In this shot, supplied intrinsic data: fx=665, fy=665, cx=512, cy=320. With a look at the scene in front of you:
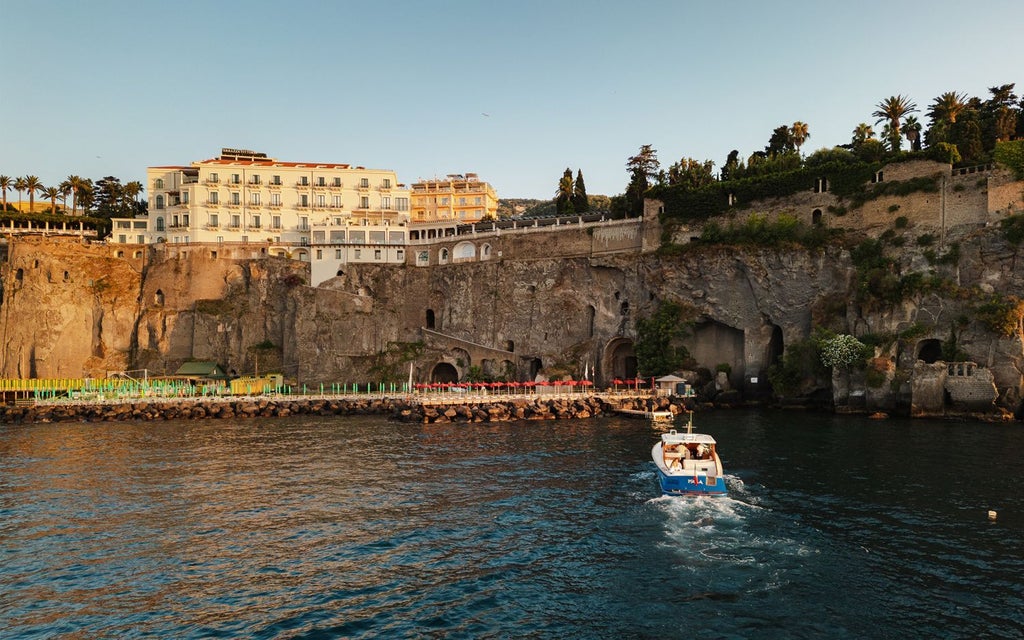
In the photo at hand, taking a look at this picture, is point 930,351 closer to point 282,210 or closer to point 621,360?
point 621,360

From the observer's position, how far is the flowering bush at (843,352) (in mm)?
55906

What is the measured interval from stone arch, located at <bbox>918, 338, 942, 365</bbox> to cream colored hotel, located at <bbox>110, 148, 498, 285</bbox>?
57.9m

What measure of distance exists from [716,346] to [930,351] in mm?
19499

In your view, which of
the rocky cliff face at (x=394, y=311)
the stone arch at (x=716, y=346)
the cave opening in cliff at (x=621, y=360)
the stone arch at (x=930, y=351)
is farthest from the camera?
the cave opening in cliff at (x=621, y=360)

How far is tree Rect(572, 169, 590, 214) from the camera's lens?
96.1 meters

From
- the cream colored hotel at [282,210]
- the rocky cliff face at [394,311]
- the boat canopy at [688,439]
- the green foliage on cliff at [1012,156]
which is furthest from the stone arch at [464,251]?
the boat canopy at [688,439]

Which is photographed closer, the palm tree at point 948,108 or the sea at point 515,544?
the sea at point 515,544

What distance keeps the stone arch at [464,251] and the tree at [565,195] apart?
16.7 meters

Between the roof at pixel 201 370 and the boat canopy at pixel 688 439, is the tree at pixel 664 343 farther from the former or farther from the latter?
the roof at pixel 201 370

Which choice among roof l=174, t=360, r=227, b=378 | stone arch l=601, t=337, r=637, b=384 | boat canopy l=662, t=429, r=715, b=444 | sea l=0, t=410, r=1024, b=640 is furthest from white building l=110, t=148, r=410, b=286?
boat canopy l=662, t=429, r=715, b=444

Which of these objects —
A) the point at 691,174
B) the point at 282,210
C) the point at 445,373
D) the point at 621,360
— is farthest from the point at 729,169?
the point at 282,210

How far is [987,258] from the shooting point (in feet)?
183

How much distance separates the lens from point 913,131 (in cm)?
6869

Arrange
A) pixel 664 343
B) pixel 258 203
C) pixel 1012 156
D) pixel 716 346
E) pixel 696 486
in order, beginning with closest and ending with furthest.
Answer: pixel 696 486, pixel 1012 156, pixel 664 343, pixel 716 346, pixel 258 203
